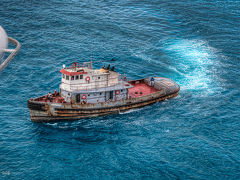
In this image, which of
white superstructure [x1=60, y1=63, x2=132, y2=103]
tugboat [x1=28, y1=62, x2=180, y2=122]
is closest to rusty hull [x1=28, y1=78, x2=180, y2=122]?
tugboat [x1=28, y1=62, x2=180, y2=122]

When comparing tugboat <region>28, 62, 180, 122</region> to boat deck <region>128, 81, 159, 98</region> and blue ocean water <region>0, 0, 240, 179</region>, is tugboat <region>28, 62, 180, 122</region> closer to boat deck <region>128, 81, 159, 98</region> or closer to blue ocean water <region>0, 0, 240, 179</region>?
Answer: boat deck <region>128, 81, 159, 98</region>

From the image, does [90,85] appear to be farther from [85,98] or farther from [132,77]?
[132,77]

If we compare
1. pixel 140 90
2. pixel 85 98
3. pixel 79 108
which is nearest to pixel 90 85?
pixel 85 98

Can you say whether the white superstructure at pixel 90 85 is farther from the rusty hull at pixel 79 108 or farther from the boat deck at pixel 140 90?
the boat deck at pixel 140 90

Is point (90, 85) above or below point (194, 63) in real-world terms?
above

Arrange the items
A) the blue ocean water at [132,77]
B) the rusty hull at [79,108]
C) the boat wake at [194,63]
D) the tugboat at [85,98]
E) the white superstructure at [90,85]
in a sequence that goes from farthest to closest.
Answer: the boat wake at [194,63]
the white superstructure at [90,85]
the tugboat at [85,98]
the rusty hull at [79,108]
the blue ocean water at [132,77]

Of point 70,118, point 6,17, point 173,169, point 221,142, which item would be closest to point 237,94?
point 221,142

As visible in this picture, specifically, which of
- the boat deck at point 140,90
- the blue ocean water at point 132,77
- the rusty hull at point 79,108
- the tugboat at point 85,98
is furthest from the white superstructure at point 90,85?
the blue ocean water at point 132,77
